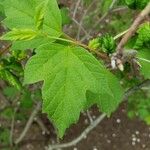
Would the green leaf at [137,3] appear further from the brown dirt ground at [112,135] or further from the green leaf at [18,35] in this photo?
the brown dirt ground at [112,135]

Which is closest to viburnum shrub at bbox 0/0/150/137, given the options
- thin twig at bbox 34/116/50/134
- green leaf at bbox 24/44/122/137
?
green leaf at bbox 24/44/122/137

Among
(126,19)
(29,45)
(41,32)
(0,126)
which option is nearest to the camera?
(41,32)

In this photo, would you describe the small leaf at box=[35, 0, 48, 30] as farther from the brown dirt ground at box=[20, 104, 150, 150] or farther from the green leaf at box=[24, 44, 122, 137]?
the brown dirt ground at box=[20, 104, 150, 150]

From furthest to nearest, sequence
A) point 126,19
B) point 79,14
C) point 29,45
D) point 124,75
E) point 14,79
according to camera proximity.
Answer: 1. point 79,14
2. point 126,19
3. point 124,75
4. point 14,79
5. point 29,45

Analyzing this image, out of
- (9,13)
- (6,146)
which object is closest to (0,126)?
(6,146)

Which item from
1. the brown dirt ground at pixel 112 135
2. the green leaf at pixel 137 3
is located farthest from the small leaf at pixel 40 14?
the brown dirt ground at pixel 112 135

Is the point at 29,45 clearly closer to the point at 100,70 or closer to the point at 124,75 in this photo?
the point at 100,70

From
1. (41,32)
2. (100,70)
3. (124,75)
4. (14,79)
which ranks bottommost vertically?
(124,75)

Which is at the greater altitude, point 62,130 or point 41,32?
point 41,32
